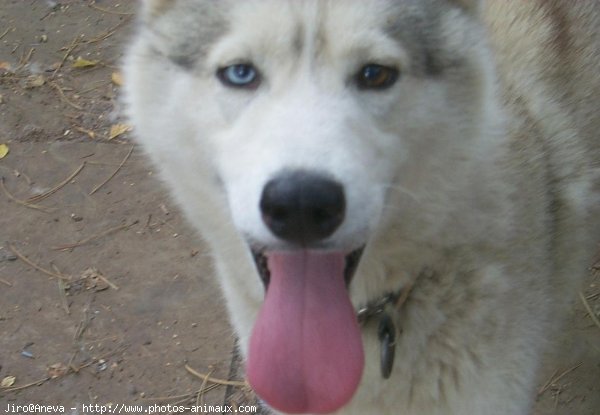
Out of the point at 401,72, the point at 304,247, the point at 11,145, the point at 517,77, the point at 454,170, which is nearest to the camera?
the point at 304,247

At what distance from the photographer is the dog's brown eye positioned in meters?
2.06

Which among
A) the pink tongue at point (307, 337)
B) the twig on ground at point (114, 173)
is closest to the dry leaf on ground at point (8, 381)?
the twig on ground at point (114, 173)

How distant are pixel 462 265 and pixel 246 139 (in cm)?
82

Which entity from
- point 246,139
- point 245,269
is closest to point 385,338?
point 245,269

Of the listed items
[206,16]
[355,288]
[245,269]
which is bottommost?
[245,269]

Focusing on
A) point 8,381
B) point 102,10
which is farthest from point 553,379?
point 102,10

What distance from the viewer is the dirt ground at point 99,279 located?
11.3 feet

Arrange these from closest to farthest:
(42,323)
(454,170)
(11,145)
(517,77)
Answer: (454,170) → (517,77) → (42,323) → (11,145)

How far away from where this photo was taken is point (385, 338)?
2391 millimetres

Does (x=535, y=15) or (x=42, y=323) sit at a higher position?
(x=535, y=15)

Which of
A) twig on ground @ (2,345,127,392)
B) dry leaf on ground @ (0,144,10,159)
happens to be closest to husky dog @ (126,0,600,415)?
twig on ground @ (2,345,127,392)

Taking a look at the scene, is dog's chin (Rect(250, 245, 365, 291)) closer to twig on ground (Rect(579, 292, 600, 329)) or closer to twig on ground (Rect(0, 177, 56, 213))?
twig on ground (Rect(579, 292, 600, 329))

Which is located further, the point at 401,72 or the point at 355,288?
the point at 355,288

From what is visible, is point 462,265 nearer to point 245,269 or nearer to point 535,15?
point 245,269
